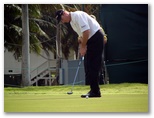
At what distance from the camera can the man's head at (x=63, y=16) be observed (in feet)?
20.5

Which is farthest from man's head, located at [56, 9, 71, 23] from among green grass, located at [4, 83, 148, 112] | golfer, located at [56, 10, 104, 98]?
green grass, located at [4, 83, 148, 112]

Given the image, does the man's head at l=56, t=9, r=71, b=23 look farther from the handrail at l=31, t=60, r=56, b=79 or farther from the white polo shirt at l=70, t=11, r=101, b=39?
the handrail at l=31, t=60, r=56, b=79

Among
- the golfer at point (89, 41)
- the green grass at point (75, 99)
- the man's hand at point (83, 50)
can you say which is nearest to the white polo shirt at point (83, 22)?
the golfer at point (89, 41)

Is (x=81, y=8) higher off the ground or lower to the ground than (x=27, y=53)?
higher

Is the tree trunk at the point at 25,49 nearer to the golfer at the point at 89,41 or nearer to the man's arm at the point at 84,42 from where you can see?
the golfer at the point at 89,41

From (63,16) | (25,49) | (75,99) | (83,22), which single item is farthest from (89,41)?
(25,49)

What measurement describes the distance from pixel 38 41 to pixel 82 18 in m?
0.68

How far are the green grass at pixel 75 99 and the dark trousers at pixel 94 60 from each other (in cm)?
11

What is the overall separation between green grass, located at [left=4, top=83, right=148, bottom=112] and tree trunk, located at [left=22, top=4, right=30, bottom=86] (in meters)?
0.12

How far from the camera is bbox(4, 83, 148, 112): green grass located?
243 inches

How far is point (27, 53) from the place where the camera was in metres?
6.51

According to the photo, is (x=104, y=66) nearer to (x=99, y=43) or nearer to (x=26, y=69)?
(x=99, y=43)

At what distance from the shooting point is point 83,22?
19.9 ft

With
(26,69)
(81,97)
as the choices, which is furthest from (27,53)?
(81,97)
